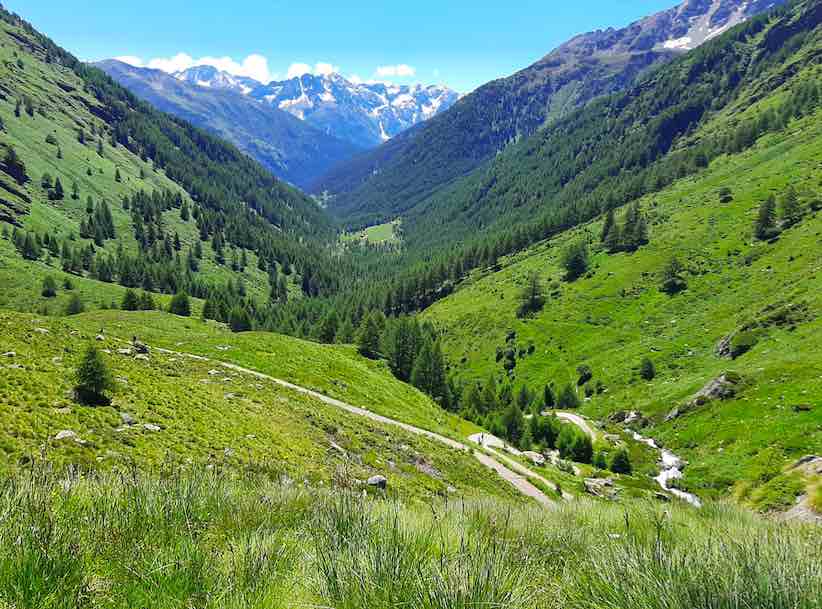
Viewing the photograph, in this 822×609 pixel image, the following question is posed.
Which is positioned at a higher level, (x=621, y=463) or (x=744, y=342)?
(x=744, y=342)

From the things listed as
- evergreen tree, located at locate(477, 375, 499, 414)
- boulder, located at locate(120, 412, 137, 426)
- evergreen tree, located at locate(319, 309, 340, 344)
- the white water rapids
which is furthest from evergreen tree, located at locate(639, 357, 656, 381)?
boulder, located at locate(120, 412, 137, 426)

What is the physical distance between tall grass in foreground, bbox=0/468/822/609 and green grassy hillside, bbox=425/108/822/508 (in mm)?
24052

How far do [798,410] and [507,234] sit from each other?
15554 centimetres

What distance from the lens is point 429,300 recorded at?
166000 mm

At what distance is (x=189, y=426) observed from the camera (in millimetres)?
19953

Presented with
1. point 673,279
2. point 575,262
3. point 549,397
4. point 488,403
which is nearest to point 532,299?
point 575,262

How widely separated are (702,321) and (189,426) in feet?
316

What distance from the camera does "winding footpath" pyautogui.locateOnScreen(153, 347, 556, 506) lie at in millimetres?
32062

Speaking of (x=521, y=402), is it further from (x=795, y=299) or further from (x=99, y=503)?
(x=99, y=503)

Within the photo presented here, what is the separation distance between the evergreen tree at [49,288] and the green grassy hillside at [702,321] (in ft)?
342

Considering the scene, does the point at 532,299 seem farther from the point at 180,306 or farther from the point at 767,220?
the point at 180,306

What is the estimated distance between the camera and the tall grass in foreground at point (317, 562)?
12.3 ft

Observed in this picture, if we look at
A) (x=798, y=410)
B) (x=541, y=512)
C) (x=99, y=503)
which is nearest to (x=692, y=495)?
(x=798, y=410)

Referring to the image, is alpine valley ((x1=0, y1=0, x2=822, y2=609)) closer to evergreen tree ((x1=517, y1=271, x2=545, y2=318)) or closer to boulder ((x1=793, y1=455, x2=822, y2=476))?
boulder ((x1=793, y1=455, x2=822, y2=476))
